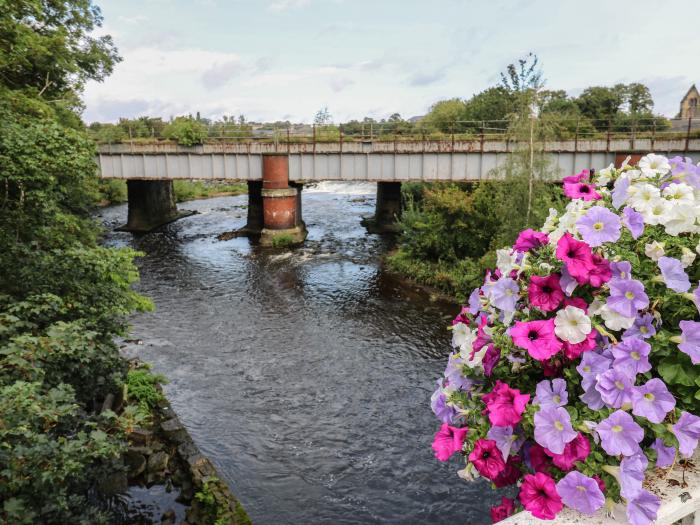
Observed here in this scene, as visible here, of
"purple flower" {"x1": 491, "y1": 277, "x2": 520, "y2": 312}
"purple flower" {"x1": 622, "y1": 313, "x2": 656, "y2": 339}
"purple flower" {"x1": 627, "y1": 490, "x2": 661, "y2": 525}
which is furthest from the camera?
"purple flower" {"x1": 491, "y1": 277, "x2": 520, "y2": 312}

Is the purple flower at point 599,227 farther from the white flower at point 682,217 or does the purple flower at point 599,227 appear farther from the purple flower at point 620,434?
the purple flower at point 620,434

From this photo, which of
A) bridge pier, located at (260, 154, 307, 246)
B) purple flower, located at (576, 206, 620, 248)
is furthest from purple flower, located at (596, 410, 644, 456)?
bridge pier, located at (260, 154, 307, 246)

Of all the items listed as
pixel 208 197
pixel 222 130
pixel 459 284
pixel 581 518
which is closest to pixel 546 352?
pixel 581 518

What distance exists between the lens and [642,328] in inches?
78.4

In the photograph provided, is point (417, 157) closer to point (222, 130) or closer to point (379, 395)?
point (222, 130)

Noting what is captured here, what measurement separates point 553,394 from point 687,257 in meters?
0.76

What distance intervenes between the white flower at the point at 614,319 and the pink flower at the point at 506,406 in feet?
1.34

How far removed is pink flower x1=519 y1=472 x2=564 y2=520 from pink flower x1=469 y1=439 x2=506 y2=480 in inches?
6.5

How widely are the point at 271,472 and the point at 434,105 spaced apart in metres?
66.1

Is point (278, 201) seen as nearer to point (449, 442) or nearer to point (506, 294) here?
point (506, 294)

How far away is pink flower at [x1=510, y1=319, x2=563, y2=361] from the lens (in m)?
1.95

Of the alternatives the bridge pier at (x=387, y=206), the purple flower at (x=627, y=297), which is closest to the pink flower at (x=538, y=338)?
the purple flower at (x=627, y=297)

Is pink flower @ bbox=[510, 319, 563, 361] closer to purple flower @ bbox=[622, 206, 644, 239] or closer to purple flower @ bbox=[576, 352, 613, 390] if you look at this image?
purple flower @ bbox=[576, 352, 613, 390]

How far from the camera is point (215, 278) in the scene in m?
21.2
